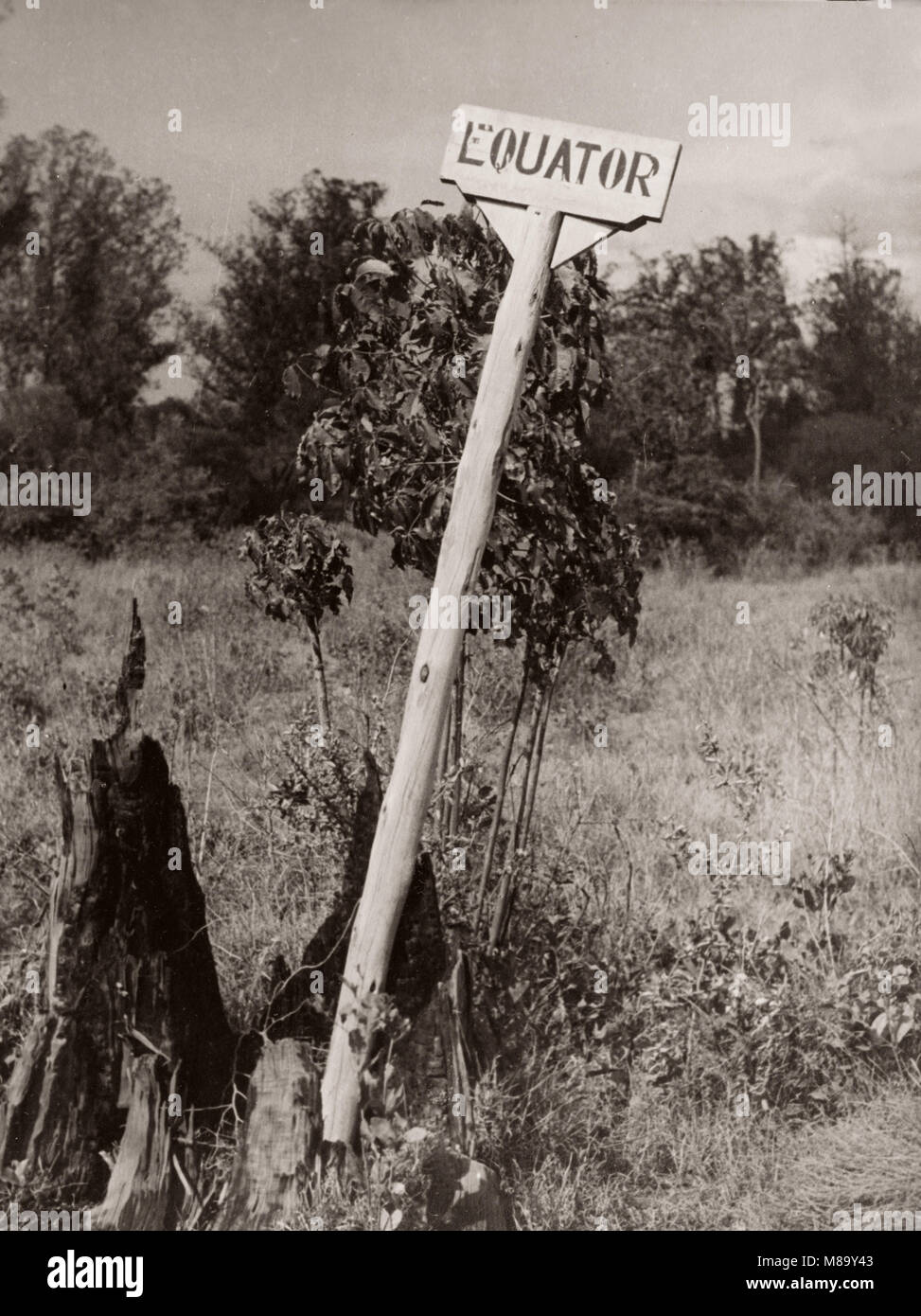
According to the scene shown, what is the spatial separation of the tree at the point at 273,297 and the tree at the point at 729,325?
0.99 metres

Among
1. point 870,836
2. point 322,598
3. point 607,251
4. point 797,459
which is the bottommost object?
point 870,836

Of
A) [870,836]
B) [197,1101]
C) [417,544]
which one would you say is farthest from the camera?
[870,836]

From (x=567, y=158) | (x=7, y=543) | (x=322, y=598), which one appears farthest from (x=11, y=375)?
(x=567, y=158)

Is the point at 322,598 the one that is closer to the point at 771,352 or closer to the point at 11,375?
the point at 11,375

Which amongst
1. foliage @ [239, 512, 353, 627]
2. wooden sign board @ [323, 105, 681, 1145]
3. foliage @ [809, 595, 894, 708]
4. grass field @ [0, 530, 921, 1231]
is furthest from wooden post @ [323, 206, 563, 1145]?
foliage @ [809, 595, 894, 708]

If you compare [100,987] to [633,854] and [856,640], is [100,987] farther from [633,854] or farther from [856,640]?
[856,640]

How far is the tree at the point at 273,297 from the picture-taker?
3879 millimetres

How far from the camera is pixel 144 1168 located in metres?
3.28

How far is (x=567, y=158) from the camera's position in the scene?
3154 mm

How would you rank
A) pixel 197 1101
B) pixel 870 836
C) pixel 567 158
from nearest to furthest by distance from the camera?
pixel 567 158 → pixel 197 1101 → pixel 870 836

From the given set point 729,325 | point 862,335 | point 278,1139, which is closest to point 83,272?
point 729,325

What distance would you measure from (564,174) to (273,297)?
116 centimetres

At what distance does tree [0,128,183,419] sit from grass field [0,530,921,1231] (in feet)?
2.00
